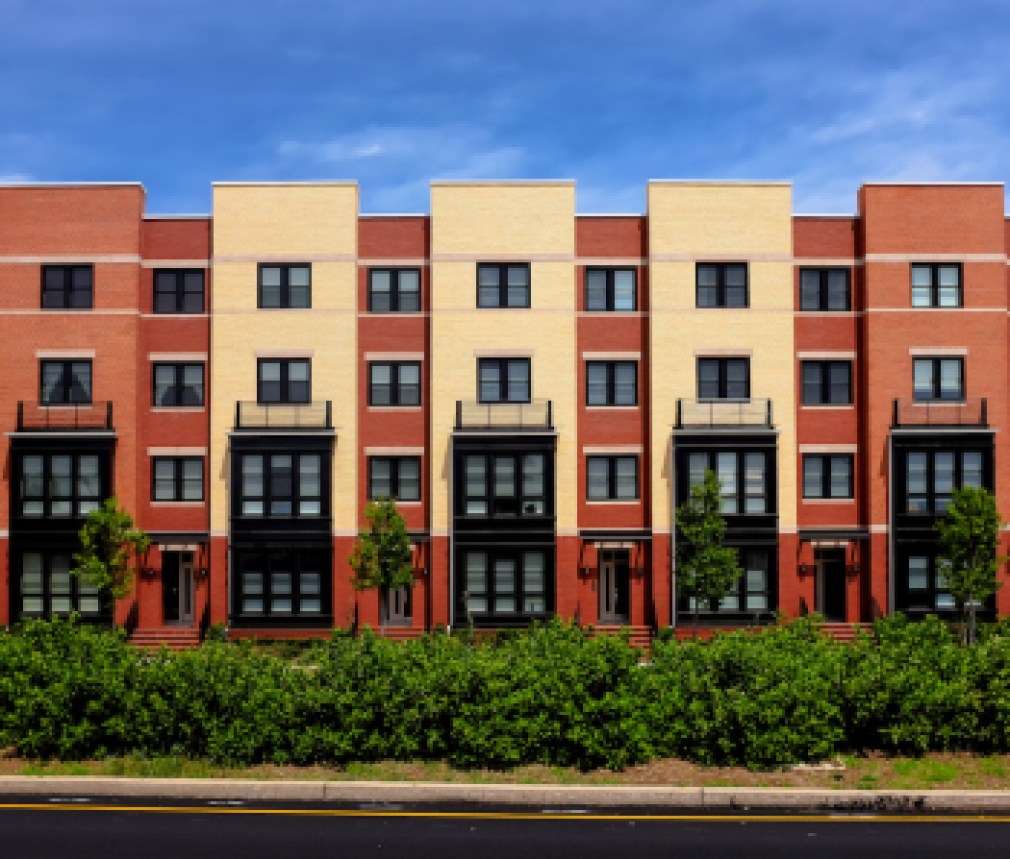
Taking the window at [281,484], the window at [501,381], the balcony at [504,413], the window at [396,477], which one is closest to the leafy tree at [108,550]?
the window at [281,484]

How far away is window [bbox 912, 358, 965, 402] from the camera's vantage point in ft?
130

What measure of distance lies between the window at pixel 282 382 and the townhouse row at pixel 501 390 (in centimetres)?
9

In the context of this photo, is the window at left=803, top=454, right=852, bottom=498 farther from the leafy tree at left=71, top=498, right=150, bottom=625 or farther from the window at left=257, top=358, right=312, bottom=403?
the leafy tree at left=71, top=498, right=150, bottom=625

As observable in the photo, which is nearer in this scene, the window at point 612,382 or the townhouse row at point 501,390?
the townhouse row at point 501,390

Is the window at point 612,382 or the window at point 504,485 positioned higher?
the window at point 612,382

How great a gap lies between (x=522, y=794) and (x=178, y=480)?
28.9 metres

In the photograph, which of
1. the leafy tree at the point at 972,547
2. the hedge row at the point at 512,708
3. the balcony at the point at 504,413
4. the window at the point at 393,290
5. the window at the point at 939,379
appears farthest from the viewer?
the window at the point at 393,290

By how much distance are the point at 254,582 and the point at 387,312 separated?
34.7 ft

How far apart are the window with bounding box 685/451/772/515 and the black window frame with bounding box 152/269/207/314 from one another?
1833cm

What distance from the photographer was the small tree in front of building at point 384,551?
3728 cm

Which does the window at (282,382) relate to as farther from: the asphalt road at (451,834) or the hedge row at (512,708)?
the asphalt road at (451,834)

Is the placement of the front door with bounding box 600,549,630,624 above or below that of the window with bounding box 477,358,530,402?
below

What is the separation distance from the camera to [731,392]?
39750mm

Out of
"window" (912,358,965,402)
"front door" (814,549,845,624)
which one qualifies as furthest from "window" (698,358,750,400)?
"front door" (814,549,845,624)
